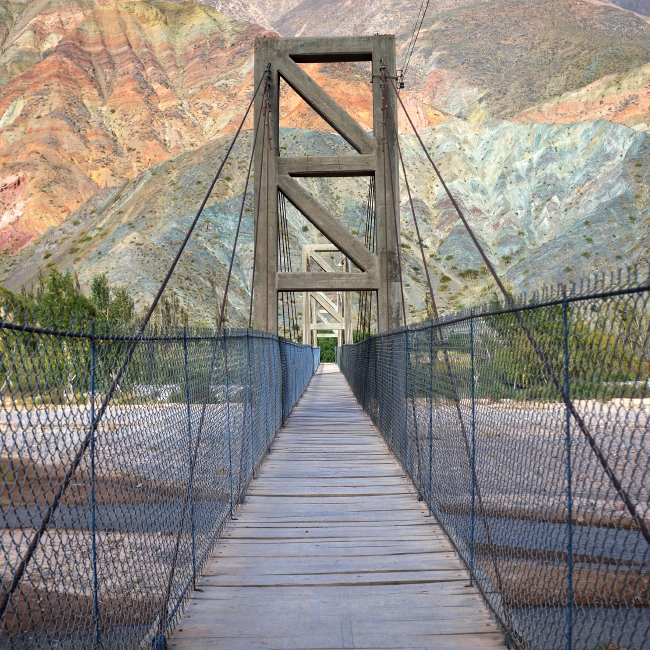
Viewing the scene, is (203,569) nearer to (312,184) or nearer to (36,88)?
(312,184)

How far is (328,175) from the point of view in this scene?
10.8 metres

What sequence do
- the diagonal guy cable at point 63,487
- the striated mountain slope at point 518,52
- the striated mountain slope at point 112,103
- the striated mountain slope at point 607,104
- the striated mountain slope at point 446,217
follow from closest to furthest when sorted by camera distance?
the diagonal guy cable at point 63,487
the striated mountain slope at point 446,217
the striated mountain slope at point 607,104
the striated mountain slope at point 112,103
the striated mountain slope at point 518,52

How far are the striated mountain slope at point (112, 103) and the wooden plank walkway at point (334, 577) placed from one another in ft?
218

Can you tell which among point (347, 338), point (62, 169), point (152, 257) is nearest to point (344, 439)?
point (347, 338)

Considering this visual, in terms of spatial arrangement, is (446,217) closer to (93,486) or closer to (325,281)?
(325,281)

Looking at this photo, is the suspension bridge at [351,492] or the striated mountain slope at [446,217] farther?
the striated mountain slope at [446,217]

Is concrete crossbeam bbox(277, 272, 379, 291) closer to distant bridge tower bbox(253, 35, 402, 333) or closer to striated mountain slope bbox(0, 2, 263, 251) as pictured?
distant bridge tower bbox(253, 35, 402, 333)

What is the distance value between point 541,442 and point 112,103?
8620cm

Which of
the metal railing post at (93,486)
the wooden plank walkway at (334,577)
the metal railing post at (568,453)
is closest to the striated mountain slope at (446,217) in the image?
the wooden plank walkway at (334,577)

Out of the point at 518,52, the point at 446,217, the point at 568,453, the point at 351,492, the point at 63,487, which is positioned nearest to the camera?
the point at 63,487

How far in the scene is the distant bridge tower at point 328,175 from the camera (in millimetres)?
10383

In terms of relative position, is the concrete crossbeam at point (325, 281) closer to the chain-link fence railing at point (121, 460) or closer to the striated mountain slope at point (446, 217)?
the chain-link fence railing at point (121, 460)

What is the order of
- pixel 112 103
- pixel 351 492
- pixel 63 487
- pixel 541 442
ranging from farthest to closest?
pixel 112 103, pixel 351 492, pixel 541 442, pixel 63 487

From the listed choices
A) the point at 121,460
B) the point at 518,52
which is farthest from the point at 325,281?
the point at 518,52
